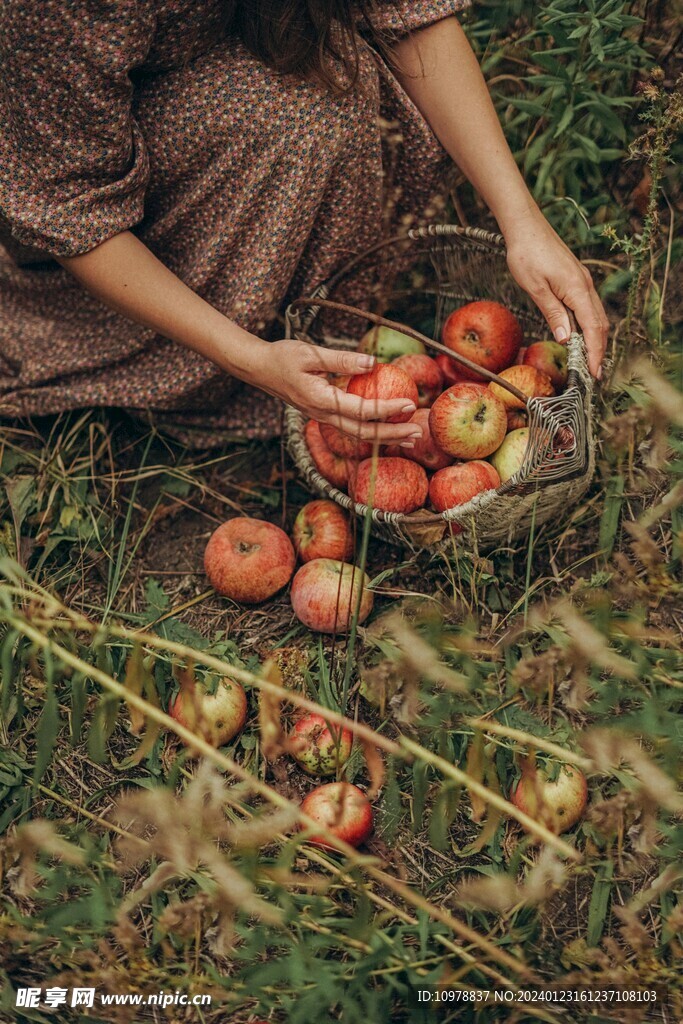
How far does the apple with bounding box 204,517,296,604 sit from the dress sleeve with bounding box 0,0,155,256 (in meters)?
0.76

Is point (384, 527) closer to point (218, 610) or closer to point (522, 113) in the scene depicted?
point (218, 610)

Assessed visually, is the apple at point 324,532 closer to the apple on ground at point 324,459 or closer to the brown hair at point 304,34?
the apple on ground at point 324,459

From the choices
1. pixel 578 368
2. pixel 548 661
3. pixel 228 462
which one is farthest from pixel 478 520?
pixel 228 462

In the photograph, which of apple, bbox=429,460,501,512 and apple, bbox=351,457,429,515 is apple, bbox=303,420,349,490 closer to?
apple, bbox=351,457,429,515

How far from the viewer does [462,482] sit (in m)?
1.88

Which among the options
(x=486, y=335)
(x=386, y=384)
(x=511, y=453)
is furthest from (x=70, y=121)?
(x=511, y=453)

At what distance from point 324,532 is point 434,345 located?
575 mm

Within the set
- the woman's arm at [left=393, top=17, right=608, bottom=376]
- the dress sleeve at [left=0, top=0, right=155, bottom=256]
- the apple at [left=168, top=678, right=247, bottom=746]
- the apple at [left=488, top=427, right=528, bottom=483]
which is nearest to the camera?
the dress sleeve at [left=0, top=0, right=155, bottom=256]

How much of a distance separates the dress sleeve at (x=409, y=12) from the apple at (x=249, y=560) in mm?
1286

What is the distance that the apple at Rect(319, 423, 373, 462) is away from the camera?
6.14 ft

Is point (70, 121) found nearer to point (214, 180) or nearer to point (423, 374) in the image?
point (214, 180)

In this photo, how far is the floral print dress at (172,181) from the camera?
1.60 meters

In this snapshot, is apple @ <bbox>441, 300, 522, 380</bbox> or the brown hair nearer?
the brown hair

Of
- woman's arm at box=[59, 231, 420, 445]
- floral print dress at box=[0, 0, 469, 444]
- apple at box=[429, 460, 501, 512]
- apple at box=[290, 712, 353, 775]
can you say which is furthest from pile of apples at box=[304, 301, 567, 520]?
apple at box=[290, 712, 353, 775]
